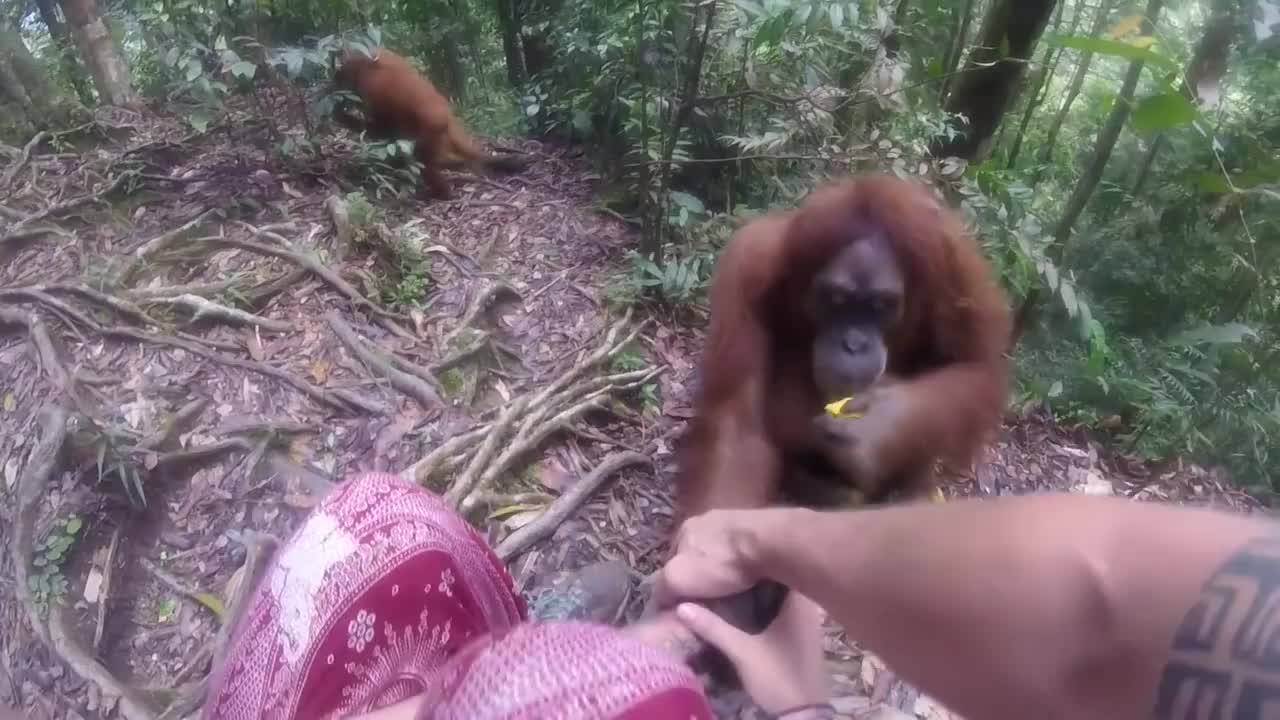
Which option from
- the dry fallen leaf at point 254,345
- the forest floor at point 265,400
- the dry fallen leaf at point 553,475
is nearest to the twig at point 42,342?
the forest floor at point 265,400

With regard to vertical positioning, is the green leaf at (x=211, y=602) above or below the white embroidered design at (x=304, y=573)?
below

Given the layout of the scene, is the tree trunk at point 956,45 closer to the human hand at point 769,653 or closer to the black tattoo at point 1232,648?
the human hand at point 769,653

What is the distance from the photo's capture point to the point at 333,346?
9.89 ft

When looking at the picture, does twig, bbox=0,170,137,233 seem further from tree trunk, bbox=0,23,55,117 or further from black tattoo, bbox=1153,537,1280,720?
black tattoo, bbox=1153,537,1280,720

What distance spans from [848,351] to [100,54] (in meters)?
5.04

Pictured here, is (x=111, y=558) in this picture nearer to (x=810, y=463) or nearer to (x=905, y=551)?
(x=810, y=463)

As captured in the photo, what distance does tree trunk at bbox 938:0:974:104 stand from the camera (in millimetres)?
4051

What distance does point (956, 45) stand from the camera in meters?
4.41

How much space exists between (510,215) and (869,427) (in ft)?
8.34

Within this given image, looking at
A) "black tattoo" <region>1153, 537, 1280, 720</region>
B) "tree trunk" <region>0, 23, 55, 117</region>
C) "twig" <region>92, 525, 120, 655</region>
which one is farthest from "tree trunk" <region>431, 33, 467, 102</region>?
"black tattoo" <region>1153, 537, 1280, 720</region>

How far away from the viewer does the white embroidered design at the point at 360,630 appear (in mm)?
1508

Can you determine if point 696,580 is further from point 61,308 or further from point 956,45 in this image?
point 956,45

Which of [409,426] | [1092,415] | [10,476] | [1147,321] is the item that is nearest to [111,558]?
[10,476]

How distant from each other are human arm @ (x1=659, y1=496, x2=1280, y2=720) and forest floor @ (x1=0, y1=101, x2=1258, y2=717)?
125 centimetres
